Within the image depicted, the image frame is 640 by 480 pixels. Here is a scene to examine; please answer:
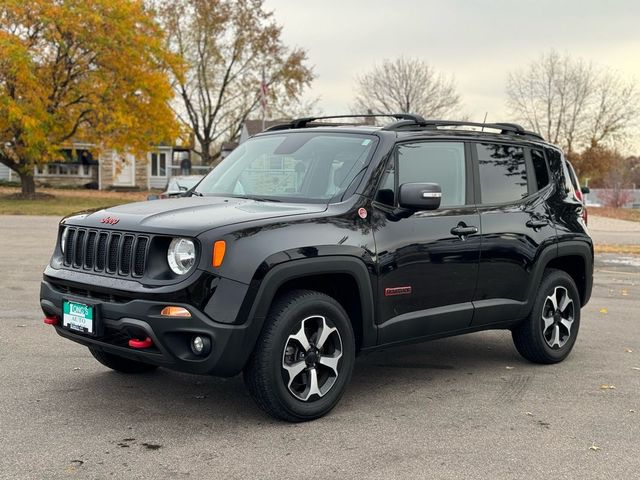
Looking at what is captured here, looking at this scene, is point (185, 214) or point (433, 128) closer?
point (185, 214)

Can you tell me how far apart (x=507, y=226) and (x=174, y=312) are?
116 inches

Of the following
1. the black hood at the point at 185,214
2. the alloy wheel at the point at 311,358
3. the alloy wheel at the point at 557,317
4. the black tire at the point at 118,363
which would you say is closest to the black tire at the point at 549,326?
the alloy wheel at the point at 557,317

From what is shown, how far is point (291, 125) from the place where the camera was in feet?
21.8

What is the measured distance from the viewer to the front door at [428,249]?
545 cm

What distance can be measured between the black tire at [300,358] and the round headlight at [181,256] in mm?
583

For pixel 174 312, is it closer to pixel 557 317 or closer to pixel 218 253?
pixel 218 253

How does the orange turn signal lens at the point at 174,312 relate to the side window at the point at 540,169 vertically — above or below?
below

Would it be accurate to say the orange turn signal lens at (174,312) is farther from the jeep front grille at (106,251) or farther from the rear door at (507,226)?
the rear door at (507,226)

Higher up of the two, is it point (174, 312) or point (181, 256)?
point (181, 256)

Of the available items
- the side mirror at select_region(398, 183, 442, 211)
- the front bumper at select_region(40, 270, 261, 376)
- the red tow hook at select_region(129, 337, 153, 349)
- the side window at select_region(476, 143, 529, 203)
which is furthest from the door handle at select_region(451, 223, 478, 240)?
the red tow hook at select_region(129, 337, 153, 349)

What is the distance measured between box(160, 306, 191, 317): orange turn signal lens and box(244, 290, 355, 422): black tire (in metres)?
0.50

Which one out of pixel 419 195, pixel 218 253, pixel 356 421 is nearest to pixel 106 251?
pixel 218 253

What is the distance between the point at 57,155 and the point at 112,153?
17090 millimetres

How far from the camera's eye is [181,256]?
468 cm
